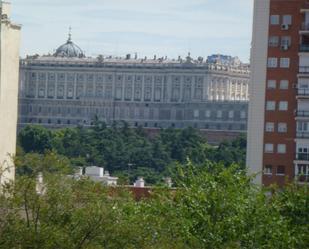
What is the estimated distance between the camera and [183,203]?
43.4 m

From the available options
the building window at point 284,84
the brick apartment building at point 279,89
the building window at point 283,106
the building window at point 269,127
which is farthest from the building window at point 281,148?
the building window at point 284,84

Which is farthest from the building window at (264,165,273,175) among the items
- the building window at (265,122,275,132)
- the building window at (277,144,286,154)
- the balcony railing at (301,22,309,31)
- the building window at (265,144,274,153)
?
the balcony railing at (301,22,309,31)

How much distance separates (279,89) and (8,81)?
2835 cm

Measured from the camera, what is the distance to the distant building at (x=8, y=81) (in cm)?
3731

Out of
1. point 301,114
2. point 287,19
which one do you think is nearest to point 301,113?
point 301,114

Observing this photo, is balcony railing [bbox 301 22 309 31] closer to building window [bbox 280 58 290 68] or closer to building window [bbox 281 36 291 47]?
building window [bbox 281 36 291 47]

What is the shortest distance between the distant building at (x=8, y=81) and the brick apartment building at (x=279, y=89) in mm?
26567

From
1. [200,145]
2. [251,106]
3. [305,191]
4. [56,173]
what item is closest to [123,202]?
[56,173]

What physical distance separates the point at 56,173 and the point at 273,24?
31.2 meters

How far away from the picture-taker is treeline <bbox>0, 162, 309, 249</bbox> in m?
33.3

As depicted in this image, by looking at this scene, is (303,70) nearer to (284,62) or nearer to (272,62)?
(284,62)

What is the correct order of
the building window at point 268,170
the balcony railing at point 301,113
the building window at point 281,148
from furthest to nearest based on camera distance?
the balcony railing at point 301,113
the building window at point 281,148
the building window at point 268,170

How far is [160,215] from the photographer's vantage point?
4100 centimetres

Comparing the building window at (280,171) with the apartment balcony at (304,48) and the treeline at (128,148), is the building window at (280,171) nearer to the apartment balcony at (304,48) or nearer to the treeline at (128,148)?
the apartment balcony at (304,48)
